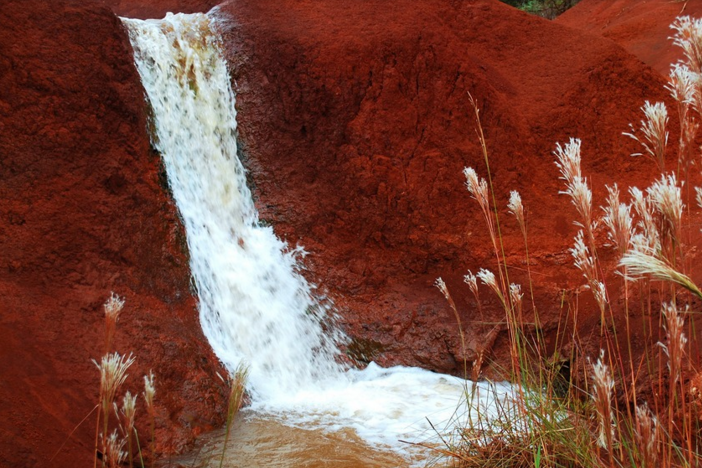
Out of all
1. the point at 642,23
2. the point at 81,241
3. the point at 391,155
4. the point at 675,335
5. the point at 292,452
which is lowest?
the point at 292,452

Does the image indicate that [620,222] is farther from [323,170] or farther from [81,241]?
[323,170]

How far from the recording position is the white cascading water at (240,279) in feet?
15.8

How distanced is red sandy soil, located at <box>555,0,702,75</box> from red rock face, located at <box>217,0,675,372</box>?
4562mm

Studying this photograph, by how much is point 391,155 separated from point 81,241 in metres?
3.29

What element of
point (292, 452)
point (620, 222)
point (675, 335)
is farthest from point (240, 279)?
point (675, 335)

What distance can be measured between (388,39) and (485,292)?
2.98 meters

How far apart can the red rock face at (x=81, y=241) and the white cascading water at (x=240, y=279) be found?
321 millimetres

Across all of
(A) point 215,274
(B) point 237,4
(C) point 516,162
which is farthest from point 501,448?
(B) point 237,4

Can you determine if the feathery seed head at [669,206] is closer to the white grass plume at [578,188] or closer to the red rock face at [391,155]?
→ the white grass plume at [578,188]

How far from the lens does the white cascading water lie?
4812mm

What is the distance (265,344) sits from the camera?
17.9 ft

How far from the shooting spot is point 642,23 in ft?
37.9

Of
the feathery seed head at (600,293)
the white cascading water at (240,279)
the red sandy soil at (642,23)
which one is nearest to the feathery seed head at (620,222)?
the feathery seed head at (600,293)

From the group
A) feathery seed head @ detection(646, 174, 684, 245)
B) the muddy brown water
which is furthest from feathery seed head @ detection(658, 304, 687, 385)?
the muddy brown water
